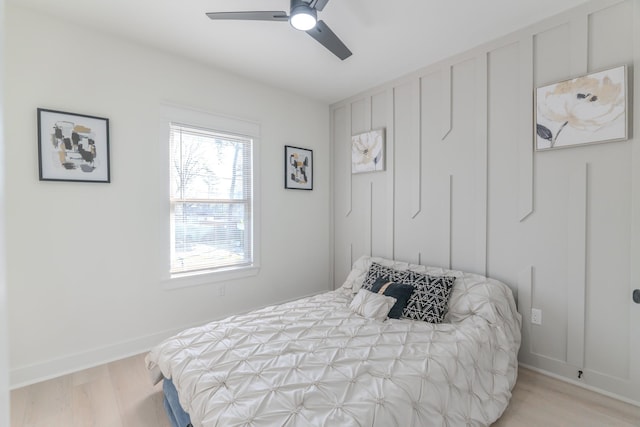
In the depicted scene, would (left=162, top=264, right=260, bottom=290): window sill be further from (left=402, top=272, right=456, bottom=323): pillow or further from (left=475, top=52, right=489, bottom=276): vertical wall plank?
(left=475, top=52, right=489, bottom=276): vertical wall plank

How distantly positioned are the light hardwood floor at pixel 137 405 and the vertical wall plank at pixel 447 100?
216 centimetres

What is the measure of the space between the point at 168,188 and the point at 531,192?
308 centimetres

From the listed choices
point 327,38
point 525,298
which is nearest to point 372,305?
point 525,298

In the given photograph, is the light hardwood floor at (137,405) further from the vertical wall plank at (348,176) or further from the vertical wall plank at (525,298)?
the vertical wall plank at (348,176)

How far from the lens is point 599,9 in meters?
2.00

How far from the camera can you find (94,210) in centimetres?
236

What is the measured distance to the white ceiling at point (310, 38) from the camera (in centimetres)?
208

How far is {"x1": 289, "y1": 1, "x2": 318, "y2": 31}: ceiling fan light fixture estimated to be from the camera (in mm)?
1629

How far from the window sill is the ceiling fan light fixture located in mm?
2343

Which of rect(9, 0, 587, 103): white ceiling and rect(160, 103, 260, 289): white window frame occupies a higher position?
rect(9, 0, 587, 103): white ceiling

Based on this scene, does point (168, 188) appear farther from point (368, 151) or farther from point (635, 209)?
point (635, 209)

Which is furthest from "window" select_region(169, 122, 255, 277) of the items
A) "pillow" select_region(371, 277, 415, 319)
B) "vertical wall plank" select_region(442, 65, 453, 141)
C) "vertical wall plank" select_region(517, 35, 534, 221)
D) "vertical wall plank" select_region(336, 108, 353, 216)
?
"vertical wall plank" select_region(517, 35, 534, 221)

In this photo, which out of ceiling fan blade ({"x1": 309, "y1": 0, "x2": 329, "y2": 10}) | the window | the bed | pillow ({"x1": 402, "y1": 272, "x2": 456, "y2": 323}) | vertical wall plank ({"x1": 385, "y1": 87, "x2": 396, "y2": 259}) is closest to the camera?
the bed

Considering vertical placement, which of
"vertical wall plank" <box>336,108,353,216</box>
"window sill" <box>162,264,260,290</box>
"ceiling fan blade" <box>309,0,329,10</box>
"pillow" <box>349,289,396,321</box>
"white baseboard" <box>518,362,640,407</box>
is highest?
"ceiling fan blade" <box>309,0,329,10</box>
